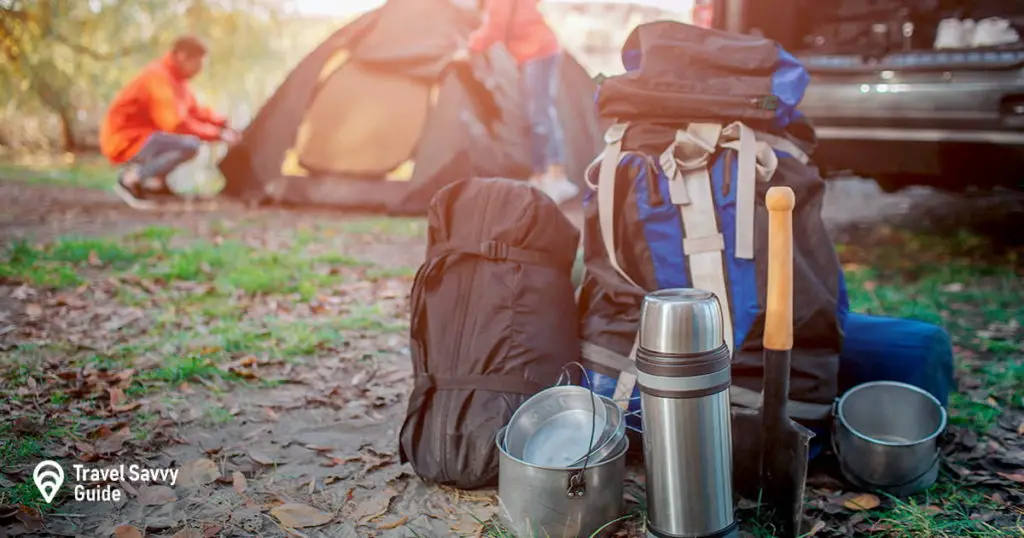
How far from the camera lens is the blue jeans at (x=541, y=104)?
6.27 meters

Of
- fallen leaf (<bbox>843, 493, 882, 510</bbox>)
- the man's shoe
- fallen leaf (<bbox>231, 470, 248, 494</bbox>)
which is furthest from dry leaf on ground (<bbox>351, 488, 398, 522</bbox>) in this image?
the man's shoe

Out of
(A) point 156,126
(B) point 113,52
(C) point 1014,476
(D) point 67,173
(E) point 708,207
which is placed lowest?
(C) point 1014,476

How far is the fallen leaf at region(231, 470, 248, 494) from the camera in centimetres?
225

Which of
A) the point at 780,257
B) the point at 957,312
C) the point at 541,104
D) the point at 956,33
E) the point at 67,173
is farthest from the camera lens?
the point at 67,173

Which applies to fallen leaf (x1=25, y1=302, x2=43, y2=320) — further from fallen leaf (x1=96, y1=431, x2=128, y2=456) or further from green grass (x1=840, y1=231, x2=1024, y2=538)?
green grass (x1=840, y1=231, x2=1024, y2=538)

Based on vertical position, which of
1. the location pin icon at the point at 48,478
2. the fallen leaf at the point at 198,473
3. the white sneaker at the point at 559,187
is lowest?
the fallen leaf at the point at 198,473

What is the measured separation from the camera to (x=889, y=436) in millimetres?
2416

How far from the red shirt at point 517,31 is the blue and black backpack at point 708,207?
3697 mm

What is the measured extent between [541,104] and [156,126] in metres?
3.36

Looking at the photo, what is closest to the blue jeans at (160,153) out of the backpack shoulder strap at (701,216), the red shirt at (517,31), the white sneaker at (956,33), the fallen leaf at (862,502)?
the red shirt at (517,31)

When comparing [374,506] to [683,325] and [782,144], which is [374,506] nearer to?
[683,325]

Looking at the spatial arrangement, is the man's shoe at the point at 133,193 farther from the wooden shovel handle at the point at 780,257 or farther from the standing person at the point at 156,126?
the wooden shovel handle at the point at 780,257

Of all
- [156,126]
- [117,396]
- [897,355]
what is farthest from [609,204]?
[156,126]

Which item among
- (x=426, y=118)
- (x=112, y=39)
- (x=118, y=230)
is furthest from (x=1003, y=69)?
(x=112, y=39)
